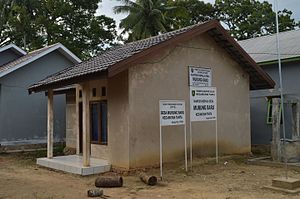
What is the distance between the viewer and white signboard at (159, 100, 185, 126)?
10.7 meters

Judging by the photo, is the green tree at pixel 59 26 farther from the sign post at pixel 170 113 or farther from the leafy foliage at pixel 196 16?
the sign post at pixel 170 113

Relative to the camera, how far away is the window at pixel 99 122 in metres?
12.8

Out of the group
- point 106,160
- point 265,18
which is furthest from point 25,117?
point 265,18

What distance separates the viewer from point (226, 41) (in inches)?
544

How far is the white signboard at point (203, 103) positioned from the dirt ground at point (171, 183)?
1.58 meters

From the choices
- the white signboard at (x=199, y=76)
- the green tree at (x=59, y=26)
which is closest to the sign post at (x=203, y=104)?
the white signboard at (x=199, y=76)

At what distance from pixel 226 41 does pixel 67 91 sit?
24.3ft

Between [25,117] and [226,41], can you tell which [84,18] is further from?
[226,41]

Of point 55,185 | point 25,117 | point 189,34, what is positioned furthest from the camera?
point 25,117

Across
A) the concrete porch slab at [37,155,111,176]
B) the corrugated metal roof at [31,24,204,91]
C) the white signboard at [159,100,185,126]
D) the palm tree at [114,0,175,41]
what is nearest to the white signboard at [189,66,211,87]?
the corrugated metal roof at [31,24,204,91]

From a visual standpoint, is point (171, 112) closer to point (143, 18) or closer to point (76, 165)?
point (76, 165)

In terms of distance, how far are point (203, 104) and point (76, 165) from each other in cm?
462

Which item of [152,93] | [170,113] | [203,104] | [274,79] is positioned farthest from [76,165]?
[274,79]

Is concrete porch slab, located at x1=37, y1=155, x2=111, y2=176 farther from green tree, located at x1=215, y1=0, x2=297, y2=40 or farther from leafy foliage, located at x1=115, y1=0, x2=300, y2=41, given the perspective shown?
green tree, located at x1=215, y1=0, x2=297, y2=40
